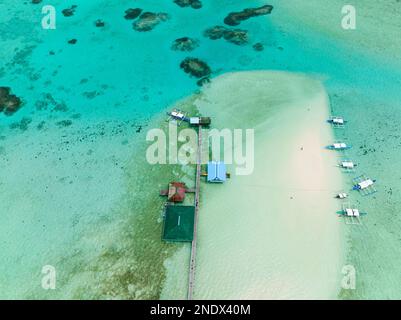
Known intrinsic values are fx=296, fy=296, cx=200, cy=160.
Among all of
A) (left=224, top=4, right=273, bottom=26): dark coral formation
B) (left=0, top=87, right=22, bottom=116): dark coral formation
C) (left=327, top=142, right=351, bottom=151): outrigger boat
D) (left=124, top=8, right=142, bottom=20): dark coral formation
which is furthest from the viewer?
(left=124, top=8, right=142, bottom=20): dark coral formation

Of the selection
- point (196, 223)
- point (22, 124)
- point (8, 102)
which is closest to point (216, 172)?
point (196, 223)

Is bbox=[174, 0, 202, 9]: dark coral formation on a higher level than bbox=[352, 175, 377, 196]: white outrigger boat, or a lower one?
higher

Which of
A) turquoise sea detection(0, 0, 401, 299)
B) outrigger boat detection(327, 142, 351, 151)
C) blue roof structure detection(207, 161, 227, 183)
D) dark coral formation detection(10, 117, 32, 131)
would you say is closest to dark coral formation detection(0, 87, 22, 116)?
turquoise sea detection(0, 0, 401, 299)

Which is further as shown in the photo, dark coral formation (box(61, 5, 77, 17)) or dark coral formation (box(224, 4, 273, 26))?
dark coral formation (box(61, 5, 77, 17))

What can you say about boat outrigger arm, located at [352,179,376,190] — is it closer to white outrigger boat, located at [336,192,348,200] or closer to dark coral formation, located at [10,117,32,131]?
white outrigger boat, located at [336,192,348,200]

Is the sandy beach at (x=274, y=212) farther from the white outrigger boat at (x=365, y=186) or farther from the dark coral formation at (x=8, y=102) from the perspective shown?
the dark coral formation at (x=8, y=102)
